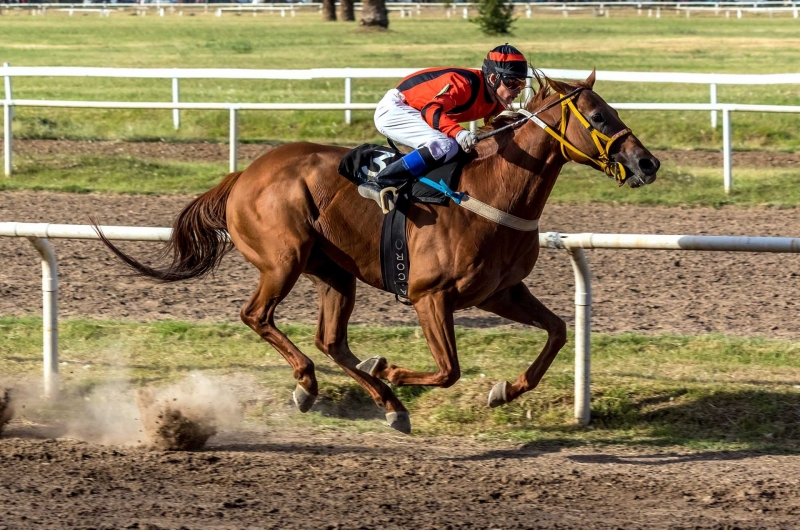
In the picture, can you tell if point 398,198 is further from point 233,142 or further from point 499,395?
point 233,142

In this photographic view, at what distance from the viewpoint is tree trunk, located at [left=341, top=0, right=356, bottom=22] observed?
47.5 metres

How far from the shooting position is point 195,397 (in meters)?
5.59

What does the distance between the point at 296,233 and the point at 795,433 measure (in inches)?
101

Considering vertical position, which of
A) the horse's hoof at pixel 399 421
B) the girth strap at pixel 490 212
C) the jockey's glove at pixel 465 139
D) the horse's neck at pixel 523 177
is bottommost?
the horse's hoof at pixel 399 421

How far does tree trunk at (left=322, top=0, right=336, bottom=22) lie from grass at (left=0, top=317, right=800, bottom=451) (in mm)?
42642

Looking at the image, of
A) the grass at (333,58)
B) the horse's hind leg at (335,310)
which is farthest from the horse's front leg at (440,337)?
the grass at (333,58)

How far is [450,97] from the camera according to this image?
5.39 m

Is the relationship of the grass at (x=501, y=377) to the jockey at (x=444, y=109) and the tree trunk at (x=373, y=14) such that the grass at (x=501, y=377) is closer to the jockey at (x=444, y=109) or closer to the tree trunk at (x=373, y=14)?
the jockey at (x=444, y=109)

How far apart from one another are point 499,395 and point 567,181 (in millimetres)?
7958

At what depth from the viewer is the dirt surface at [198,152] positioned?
1437cm

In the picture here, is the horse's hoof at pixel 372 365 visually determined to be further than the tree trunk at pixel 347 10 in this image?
No

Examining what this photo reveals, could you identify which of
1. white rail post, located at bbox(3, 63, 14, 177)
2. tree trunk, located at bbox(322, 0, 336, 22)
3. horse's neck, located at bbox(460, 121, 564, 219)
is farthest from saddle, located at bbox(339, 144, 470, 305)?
tree trunk, located at bbox(322, 0, 336, 22)

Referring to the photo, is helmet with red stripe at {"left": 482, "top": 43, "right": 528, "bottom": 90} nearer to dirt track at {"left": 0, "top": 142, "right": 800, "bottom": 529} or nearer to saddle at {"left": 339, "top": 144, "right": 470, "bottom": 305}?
saddle at {"left": 339, "top": 144, "right": 470, "bottom": 305}

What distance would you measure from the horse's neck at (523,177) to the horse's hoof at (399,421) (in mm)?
1054
